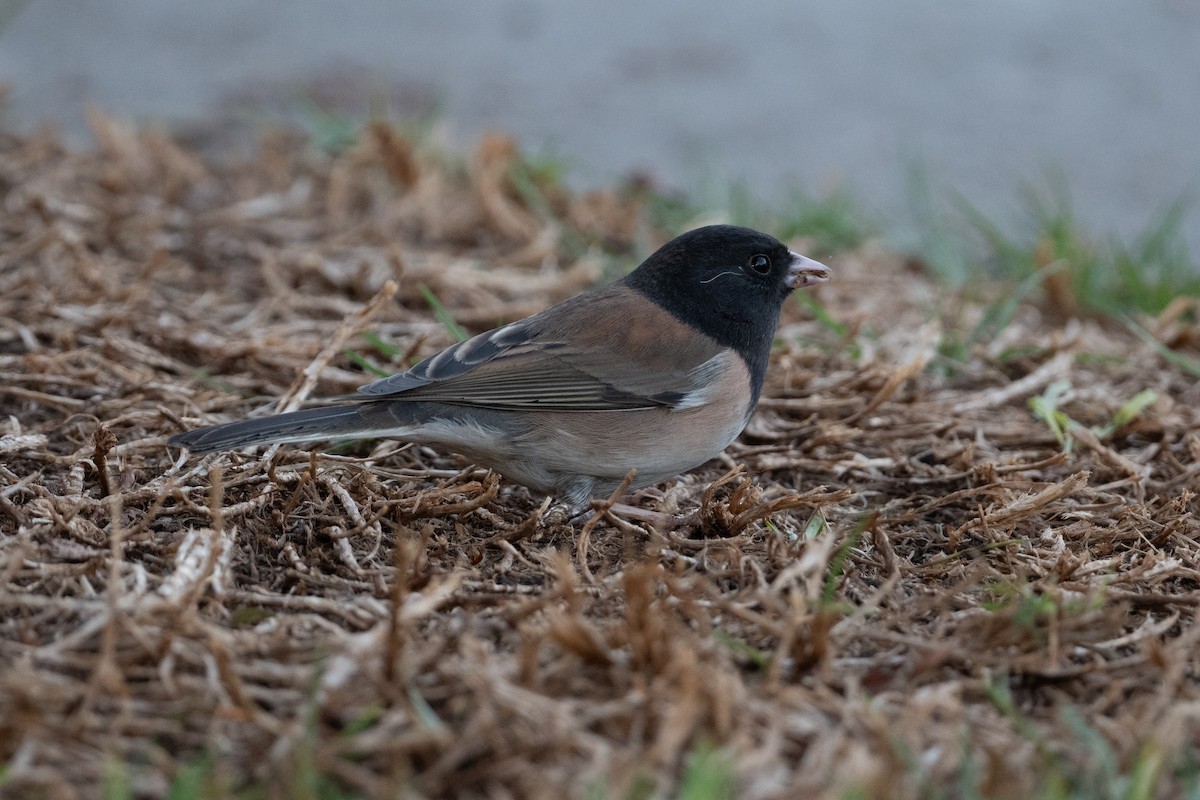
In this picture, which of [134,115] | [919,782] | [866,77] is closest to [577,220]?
[866,77]

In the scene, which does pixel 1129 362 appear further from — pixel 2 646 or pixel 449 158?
pixel 2 646

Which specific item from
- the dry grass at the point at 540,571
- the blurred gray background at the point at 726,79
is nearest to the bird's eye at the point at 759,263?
the dry grass at the point at 540,571

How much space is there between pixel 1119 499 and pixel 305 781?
2.41 meters

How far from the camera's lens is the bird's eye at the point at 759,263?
11.8 feet

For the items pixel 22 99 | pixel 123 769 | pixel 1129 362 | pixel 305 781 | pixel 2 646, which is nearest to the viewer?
pixel 305 781

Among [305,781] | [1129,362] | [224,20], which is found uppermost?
[224,20]

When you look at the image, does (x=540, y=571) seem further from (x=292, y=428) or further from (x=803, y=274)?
(x=803, y=274)

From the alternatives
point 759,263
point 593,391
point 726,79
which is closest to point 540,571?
point 593,391

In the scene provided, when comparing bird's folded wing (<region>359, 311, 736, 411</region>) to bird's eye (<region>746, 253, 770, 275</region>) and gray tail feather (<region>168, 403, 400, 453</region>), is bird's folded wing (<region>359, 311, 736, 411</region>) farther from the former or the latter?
bird's eye (<region>746, 253, 770, 275</region>)

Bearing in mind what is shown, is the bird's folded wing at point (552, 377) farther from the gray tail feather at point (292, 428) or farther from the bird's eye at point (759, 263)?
the bird's eye at point (759, 263)

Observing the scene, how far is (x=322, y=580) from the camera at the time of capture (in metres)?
2.65

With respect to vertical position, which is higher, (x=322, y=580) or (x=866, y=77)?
(x=866, y=77)

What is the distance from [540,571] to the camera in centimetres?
282

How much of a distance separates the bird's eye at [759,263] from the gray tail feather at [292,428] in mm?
1198
